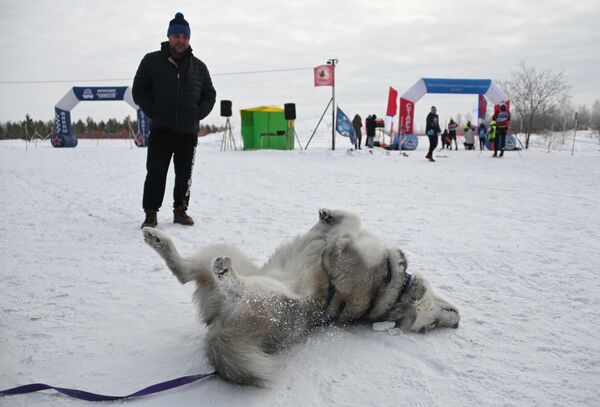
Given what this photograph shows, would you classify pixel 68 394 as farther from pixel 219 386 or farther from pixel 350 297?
pixel 350 297

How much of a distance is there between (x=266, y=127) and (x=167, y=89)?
19.2 meters

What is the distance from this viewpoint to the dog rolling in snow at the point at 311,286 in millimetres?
2092

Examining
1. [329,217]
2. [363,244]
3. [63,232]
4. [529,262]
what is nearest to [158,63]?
[63,232]

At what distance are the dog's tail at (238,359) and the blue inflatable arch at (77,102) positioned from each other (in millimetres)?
25368

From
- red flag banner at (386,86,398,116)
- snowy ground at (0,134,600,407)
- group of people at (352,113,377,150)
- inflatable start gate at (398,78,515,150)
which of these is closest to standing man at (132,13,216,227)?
snowy ground at (0,134,600,407)

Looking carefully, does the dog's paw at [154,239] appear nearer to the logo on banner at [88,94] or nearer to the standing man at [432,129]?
the standing man at [432,129]

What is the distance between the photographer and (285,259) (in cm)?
264

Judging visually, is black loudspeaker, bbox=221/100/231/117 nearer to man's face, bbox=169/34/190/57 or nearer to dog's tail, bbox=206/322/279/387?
man's face, bbox=169/34/190/57

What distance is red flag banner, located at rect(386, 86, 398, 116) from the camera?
21.1m

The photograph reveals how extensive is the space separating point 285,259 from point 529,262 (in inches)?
95.9

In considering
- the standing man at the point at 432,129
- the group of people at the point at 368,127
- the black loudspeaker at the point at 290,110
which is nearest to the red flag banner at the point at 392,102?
the group of people at the point at 368,127

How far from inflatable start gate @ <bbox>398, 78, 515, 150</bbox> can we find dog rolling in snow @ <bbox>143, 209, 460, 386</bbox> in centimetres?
1924

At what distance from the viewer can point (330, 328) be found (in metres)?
2.47

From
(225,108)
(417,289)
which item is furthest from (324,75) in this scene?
(417,289)
